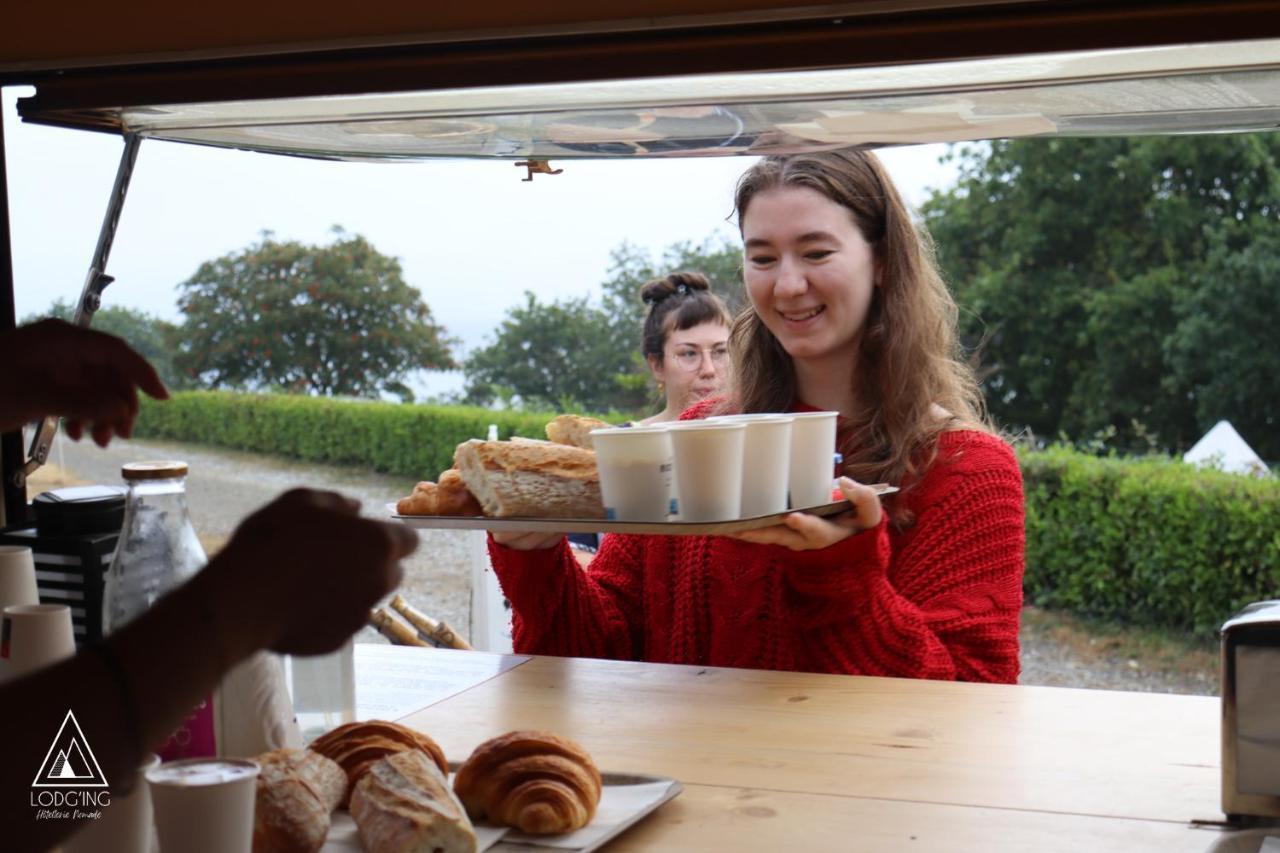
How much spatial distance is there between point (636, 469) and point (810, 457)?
327mm

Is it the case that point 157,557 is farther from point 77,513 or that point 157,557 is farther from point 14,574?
point 77,513

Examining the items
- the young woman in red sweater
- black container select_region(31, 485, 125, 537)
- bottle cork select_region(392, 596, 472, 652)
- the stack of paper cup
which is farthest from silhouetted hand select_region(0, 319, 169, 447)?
bottle cork select_region(392, 596, 472, 652)

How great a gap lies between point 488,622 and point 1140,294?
7.63 metres

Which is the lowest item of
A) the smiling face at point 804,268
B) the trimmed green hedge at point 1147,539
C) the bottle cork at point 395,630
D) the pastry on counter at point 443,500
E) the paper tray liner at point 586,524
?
the trimmed green hedge at point 1147,539

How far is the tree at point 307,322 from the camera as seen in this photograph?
11352mm

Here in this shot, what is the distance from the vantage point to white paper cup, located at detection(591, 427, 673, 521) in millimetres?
1740

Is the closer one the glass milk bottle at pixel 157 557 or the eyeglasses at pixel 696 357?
the glass milk bottle at pixel 157 557

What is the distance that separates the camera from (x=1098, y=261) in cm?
1052

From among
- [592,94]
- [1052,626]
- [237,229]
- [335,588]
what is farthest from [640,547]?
[237,229]

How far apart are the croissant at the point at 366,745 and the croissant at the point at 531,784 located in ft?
0.19

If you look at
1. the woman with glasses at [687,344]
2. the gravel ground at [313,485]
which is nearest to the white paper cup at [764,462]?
the woman with glasses at [687,344]

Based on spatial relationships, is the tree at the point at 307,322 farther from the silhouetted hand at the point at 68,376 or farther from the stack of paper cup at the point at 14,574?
the silhouetted hand at the point at 68,376

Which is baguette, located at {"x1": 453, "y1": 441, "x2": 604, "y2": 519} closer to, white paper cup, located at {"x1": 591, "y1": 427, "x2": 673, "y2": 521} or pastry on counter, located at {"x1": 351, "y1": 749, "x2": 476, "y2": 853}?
white paper cup, located at {"x1": 591, "y1": 427, "x2": 673, "y2": 521}

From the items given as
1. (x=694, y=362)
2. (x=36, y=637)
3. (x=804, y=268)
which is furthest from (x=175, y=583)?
(x=694, y=362)
